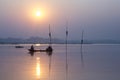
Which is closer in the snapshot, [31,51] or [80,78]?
[80,78]

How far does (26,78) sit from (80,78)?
140 inches

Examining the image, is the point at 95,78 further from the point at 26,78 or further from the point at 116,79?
the point at 26,78

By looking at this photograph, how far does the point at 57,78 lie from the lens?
74.0 ft

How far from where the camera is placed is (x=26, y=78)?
2245 cm

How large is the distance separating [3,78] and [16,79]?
1084 mm

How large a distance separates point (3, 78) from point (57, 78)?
3.61 m

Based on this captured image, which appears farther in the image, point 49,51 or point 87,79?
point 49,51

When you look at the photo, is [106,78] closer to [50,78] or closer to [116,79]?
[116,79]

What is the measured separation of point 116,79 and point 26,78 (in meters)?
5.84

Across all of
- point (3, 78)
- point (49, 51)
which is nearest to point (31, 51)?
point (49, 51)

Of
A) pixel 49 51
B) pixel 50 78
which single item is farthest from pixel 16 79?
pixel 49 51

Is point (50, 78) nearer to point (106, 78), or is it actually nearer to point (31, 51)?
point (106, 78)

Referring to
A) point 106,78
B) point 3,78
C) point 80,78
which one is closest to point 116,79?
point 106,78

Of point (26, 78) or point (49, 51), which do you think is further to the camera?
A: point (49, 51)
